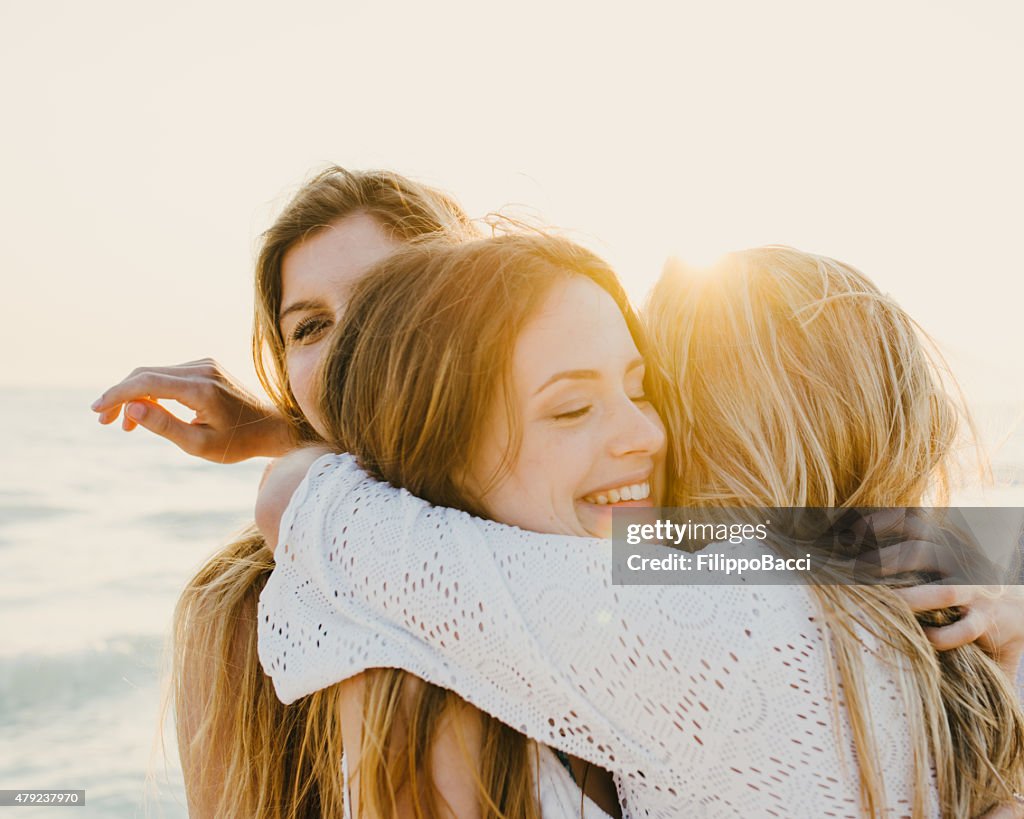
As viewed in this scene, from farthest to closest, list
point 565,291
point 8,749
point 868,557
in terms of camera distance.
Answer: point 8,749 < point 565,291 < point 868,557

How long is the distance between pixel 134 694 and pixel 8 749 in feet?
3.67

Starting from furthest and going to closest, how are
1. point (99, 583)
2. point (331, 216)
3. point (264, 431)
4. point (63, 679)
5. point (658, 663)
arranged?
point (99, 583) < point (63, 679) < point (264, 431) < point (331, 216) < point (658, 663)

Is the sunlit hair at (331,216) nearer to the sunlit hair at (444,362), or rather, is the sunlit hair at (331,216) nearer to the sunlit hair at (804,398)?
the sunlit hair at (444,362)

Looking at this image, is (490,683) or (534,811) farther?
(534,811)

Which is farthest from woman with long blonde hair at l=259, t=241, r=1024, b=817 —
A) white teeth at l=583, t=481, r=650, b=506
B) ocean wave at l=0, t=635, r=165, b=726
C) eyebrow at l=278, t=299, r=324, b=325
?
ocean wave at l=0, t=635, r=165, b=726

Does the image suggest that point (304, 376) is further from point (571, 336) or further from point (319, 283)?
point (571, 336)

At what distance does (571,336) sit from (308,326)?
45.8 inches

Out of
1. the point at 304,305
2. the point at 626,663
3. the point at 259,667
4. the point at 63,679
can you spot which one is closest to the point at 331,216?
the point at 304,305

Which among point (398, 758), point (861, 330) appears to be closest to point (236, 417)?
point (398, 758)

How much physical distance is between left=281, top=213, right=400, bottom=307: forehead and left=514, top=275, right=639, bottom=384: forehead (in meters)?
0.94

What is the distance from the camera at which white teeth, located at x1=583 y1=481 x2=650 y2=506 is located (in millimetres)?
2230

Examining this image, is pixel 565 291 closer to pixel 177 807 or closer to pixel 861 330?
pixel 861 330

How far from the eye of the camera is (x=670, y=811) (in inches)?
70.2

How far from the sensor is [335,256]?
9.84 feet
